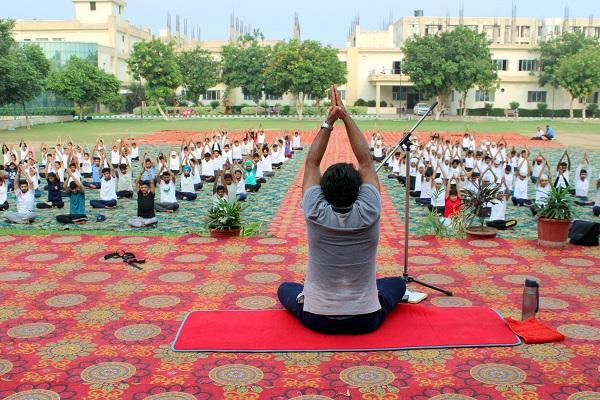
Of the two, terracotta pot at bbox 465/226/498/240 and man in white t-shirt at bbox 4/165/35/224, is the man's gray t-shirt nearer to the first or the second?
terracotta pot at bbox 465/226/498/240

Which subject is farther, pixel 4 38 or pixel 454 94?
pixel 454 94

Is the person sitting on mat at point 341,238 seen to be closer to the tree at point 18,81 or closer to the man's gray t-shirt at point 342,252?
the man's gray t-shirt at point 342,252

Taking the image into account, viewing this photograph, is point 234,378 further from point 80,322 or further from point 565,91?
point 565,91

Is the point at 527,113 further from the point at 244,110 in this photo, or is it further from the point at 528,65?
the point at 244,110

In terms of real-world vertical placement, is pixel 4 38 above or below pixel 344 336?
above

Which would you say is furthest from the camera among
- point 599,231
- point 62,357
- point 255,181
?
point 255,181

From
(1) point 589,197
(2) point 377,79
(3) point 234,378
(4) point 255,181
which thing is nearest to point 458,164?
(1) point 589,197

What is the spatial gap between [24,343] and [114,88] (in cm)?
4063

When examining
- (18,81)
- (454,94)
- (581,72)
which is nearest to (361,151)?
(18,81)

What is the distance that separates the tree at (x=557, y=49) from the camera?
47844mm

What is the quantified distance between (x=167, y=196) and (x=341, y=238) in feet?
25.3

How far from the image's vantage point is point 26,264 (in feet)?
20.6

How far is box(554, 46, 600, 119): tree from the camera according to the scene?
4347 centimetres

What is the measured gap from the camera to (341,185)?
3809mm
